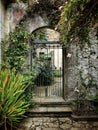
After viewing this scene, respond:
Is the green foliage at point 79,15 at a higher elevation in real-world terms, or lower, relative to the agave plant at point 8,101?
higher

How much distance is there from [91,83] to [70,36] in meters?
2.37

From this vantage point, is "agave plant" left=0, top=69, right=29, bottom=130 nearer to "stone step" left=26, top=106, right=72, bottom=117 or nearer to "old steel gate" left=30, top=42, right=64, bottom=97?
"stone step" left=26, top=106, right=72, bottom=117

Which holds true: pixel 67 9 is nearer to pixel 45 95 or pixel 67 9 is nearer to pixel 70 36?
pixel 70 36

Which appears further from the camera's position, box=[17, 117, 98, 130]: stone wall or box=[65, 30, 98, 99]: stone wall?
box=[65, 30, 98, 99]: stone wall

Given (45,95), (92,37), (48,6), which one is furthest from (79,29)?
(45,95)

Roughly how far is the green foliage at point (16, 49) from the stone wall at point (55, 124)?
182cm

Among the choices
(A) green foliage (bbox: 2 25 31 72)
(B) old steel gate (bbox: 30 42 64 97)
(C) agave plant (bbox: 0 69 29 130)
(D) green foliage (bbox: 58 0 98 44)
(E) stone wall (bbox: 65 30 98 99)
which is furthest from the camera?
(B) old steel gate (bbox: 30 42 64 97)

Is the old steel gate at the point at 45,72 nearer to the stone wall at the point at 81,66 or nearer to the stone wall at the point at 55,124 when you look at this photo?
the stone wall at the point at 81,66

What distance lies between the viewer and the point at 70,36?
5.43m

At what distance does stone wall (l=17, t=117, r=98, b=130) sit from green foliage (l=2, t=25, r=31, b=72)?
1.82 m

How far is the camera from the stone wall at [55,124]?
19.9 feet

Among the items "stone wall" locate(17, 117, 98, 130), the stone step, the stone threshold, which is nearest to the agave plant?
"stone wall" locate(17, 117, 98, 130)

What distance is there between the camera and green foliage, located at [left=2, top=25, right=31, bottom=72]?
716 cm

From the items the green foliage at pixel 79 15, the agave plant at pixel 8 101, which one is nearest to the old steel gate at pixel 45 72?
the agave plant at pixel 8 101
